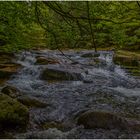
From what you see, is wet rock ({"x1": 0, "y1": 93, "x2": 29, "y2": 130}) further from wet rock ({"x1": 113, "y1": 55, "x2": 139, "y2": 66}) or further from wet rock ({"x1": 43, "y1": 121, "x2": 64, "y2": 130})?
wet rock ({"x1": 113, "y1": 55, "x2": 139, "y2": 66})

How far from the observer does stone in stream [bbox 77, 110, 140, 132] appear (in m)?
7.52

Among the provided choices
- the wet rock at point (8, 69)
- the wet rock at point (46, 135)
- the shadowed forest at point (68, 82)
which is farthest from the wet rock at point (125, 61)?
the wet rock at point (46, 135)

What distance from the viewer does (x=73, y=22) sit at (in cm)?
611

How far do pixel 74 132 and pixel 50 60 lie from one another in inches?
408

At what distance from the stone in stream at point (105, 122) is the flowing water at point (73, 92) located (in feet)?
0.50

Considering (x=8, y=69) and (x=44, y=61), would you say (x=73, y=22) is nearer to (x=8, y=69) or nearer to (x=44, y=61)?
(x=8, y=69)

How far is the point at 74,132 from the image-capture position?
738cm

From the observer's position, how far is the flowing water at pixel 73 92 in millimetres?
7395

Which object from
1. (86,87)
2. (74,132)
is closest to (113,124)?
(74,132)

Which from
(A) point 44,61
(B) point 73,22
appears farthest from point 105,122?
(A) point 44,61

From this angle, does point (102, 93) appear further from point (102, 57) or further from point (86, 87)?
point (102, 57)

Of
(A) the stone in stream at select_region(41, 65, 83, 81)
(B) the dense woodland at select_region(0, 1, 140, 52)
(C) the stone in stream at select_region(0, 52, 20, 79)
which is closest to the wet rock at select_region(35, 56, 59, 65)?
(C) the stone in stream at select_region(0, 52, 20, 79)

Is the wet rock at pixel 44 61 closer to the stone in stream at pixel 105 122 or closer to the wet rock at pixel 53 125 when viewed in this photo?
the wet rock at pixel 53 125

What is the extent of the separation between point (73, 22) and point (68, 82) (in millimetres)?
7100
